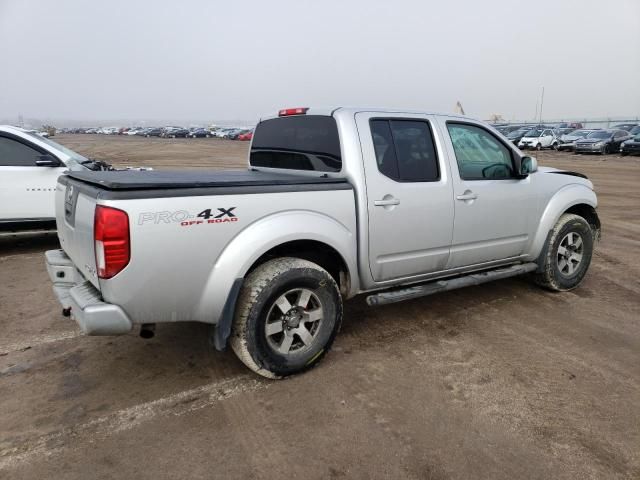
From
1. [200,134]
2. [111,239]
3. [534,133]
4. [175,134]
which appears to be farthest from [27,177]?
[175,134]

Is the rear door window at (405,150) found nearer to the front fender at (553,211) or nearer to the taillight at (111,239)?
the front fender at (553,211)

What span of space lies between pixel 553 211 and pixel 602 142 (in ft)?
90.2

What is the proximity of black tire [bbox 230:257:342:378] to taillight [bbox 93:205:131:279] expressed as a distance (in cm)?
80

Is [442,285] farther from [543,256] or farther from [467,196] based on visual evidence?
[543,256]

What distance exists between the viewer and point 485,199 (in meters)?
4.34

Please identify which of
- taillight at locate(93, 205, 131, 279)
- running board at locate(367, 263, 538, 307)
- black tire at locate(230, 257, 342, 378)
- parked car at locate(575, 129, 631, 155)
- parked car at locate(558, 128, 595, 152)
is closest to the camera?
taillight at locate(93, 205, 131, 279)

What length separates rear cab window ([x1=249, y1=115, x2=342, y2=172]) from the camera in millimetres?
3838

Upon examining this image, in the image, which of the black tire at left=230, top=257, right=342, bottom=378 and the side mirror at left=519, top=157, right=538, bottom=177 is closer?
the black tire at left=230, top=257, right=342, bottom=378

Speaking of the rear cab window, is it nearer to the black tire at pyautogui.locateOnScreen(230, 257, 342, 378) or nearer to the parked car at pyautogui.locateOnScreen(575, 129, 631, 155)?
the black tire at pyautogui.locateOnScreen(230, 257, 342, 378)

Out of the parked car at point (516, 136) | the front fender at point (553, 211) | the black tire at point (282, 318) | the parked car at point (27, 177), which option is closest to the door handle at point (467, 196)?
the front fender at point (553, 211)

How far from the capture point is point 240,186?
123 inches

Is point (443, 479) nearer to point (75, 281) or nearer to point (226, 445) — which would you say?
point (226, 445)

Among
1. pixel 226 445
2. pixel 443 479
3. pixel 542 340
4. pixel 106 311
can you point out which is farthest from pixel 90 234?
pixel 542 340

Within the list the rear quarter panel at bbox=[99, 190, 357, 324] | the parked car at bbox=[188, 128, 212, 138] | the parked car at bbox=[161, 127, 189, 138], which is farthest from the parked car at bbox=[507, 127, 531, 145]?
the parked car at bbox=[161, 127, 189, 138]
